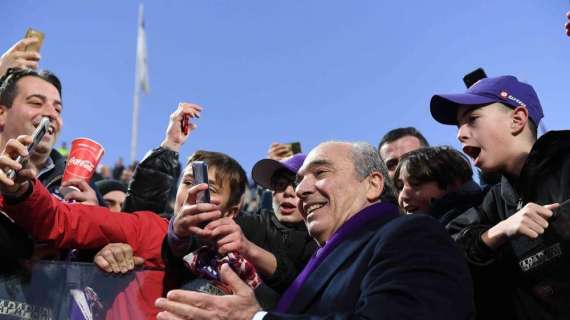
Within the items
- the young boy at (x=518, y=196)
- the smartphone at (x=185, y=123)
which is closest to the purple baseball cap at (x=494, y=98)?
the young boy at (x=518, y=196)

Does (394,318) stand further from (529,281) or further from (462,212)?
(462,212)

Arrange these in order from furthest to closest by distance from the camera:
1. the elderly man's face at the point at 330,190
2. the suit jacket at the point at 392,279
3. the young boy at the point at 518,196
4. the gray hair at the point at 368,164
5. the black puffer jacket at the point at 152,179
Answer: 1. the black puffer jacket at the point at 152,179
2. the gray hair at the point at 368,164
3. the elderly man's face at the point at 330,190
4. the young boy at the point at 518,196
5. the suit jacket at the point at 392,279

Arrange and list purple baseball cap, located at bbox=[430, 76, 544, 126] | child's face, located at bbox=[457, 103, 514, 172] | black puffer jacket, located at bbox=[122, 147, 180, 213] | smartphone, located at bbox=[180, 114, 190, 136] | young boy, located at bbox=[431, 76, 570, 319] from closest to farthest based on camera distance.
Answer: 1. young boy, located at bbox=[431, 76, 570, 319]
2. child's face, located at bbox=[457, 103, 514, 172]
3. purple baseball cap, located at bbox=[430, 76, 544, 126]
4. black puffer jacket, located at bbox=[122, 147, 180, 213]
5. smartphone, located at bbox=[180, 114, 190, 136]

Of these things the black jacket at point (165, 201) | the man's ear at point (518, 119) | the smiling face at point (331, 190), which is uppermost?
the man's ear at point (518, 119)

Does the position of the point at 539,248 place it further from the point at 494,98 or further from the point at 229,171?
the point at 229,171

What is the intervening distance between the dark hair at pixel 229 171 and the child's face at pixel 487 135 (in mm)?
1348

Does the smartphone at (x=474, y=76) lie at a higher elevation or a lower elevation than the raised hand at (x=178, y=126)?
higher

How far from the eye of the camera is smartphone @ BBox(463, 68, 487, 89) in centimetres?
397

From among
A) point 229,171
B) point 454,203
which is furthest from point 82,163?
point 454,203

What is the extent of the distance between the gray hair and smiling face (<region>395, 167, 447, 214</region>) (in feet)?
2.60

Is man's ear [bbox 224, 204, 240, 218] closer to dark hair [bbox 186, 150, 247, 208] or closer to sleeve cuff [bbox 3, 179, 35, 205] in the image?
dark hair [bbox 186, 150, 247, 208]

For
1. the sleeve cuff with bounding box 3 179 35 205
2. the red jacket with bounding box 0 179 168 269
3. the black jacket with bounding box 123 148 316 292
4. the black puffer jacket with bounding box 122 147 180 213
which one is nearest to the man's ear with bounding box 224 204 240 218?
the black jacket with bounding box 123 148 316 292

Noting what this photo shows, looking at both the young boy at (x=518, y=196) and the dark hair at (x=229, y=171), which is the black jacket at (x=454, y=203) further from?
the dark hair at (x=229, y=171)

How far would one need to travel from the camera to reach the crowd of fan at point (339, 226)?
2227mm
